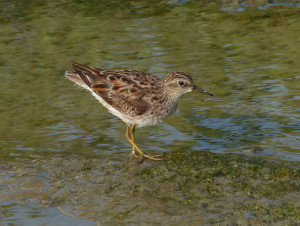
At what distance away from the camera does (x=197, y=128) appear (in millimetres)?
10742

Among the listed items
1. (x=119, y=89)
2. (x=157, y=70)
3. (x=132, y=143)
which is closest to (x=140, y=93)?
(x=119, y=89)

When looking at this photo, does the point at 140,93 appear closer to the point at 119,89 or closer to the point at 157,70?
the point at 119,89

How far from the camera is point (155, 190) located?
8.48 m

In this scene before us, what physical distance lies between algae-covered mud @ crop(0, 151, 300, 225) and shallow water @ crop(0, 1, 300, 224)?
0.27 m

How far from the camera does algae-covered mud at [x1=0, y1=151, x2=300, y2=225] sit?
7.71m

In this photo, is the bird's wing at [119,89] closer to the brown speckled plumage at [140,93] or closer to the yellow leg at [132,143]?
the brown speckled plumage at [140,93]

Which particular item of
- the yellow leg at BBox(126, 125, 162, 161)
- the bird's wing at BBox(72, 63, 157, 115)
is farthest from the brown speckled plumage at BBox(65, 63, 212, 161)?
the yellow leg at BBox(126, 125, 162, 161)

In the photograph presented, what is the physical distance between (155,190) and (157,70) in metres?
5.17

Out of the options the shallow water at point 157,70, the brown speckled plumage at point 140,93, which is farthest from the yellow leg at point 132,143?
the shallow water at point 157,70

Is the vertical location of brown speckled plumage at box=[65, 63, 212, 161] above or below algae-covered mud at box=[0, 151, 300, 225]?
above

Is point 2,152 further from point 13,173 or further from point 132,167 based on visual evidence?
point 132,167

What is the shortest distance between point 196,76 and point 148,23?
4.13 metres

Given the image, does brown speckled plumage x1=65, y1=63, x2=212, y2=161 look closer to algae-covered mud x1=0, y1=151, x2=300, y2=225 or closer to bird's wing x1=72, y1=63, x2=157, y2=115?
bird's wing x1=72, y1=63, x2=157, y2=115

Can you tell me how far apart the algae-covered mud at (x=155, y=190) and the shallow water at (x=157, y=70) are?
0.27 m
